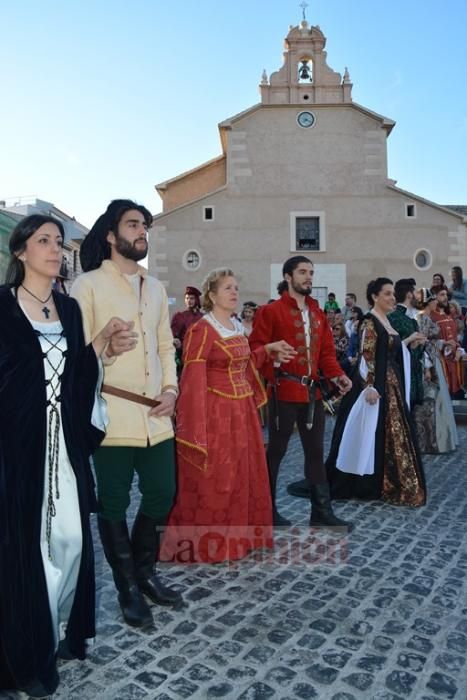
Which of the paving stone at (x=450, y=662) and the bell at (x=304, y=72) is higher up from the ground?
the bell at (x=304, y=72)

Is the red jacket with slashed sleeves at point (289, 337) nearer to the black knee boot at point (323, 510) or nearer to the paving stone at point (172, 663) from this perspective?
the black knee boot at point (323, 510)

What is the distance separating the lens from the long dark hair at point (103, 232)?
3.05 metres

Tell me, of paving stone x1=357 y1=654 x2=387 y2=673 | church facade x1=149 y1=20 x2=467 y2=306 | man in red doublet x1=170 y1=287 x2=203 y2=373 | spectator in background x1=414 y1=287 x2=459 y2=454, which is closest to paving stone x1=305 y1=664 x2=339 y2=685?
paving stone x1=357 y1=654 x2=387 y2=673

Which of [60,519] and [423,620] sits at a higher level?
[60,519]

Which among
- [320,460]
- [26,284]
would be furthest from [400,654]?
[26,284]

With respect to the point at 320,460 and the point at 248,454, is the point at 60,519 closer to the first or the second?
the point at 248,454

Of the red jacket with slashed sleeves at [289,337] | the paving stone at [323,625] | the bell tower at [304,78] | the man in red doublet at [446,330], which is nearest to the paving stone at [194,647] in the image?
the paving stone at [323,625]

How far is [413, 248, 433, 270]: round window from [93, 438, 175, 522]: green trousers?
71.8 ft

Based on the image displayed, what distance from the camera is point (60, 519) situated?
2.47m

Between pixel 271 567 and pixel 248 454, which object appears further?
pixel 248 454

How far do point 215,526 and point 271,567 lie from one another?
1.51 feet

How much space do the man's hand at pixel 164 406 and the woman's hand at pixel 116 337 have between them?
42 centimetres

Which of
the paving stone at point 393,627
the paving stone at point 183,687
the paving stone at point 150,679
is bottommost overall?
the paving stone at point 393,627

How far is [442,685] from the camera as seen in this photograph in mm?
2459
